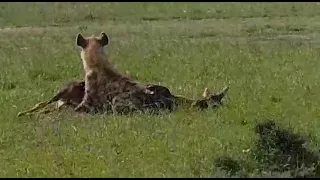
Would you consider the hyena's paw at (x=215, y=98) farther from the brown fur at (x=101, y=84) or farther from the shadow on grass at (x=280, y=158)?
the shadow on grass at (x=280, y=158)

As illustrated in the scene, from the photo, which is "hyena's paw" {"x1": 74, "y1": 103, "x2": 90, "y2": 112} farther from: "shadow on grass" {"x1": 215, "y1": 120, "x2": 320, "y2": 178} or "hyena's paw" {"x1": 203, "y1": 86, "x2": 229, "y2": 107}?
"shadow on grass" {"x1": 215, "y1": 120, "x2": 320, "y2": 178}

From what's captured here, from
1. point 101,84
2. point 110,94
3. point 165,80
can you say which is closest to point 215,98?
point 110,94

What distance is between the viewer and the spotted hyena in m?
8.97

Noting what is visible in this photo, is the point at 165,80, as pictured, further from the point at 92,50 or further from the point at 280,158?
the point at 280,158

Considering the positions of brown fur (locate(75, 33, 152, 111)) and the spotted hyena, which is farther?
brown fur (locate(75, 33, 152, 111))

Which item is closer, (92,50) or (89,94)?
(89,94)

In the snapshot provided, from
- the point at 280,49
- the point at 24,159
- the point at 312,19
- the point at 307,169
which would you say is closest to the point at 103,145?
the point at 24,159

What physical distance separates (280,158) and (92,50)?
3.38 meters

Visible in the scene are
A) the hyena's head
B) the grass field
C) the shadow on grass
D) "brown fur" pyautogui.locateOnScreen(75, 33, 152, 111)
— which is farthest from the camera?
the hyena's head

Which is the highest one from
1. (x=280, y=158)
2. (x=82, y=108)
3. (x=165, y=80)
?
(x=165, y=80)

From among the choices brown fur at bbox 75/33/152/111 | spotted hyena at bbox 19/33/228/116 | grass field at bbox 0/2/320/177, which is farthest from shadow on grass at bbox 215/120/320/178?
brown fur at bbox 75/33/152/111

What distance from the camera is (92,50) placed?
31.2 ft

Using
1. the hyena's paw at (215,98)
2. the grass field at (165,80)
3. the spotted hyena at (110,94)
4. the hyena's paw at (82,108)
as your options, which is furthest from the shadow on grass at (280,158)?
the hyena's paw at (82,108)

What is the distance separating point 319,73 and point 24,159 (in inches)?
214
